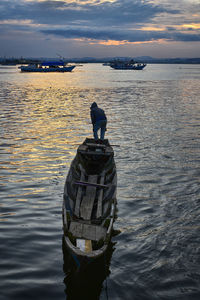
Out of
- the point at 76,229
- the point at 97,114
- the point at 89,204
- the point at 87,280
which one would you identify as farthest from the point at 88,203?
the point at 97,114

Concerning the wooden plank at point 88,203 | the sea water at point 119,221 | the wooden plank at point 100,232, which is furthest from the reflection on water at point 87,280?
the wooden plank at point 88,203

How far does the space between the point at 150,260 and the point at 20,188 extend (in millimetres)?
7019

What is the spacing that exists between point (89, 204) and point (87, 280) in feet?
8.50

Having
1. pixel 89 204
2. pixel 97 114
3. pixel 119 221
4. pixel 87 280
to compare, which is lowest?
pixel 87 280

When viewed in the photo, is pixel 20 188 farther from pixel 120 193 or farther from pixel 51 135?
pixel 51 135

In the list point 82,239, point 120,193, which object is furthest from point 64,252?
point 120,193

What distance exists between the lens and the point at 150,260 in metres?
8.94

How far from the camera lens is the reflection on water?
7500 mm

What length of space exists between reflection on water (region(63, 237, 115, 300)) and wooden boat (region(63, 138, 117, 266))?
42 centimetres

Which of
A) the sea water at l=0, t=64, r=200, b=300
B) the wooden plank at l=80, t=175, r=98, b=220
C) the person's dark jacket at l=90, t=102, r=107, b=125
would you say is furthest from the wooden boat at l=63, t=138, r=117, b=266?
the person's dark jacket at l=90, t=102, r=107, b=125

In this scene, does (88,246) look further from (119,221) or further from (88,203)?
(119,221)

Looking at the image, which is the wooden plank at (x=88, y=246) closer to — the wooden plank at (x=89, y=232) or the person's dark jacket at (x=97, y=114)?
the wooden plank at (x=89, y=232)

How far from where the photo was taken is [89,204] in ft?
32.8

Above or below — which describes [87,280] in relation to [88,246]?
below
